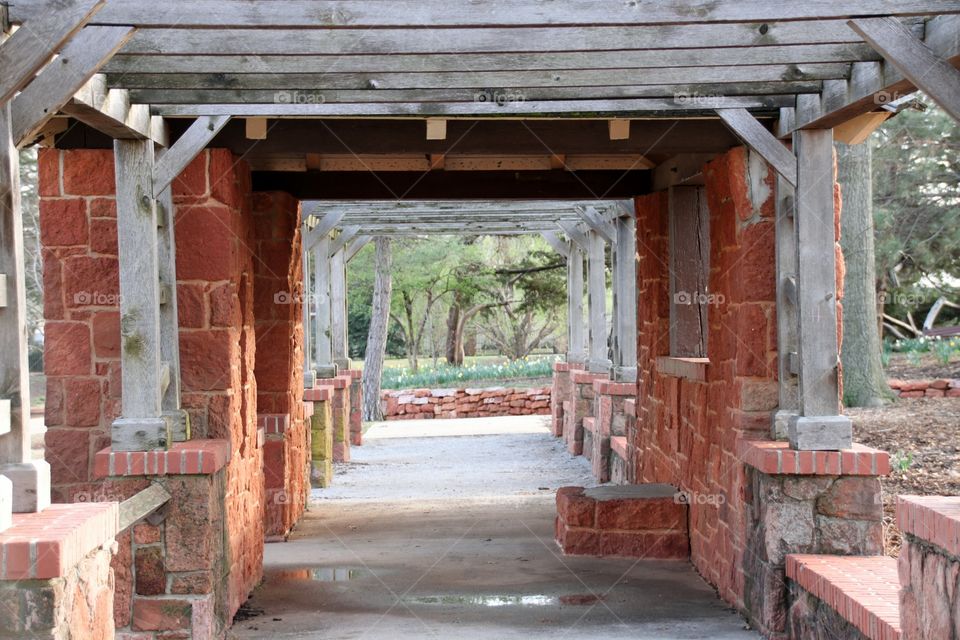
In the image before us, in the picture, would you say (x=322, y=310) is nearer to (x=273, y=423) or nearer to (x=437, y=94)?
(x=273, y=423)

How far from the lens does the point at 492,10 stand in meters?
4.29

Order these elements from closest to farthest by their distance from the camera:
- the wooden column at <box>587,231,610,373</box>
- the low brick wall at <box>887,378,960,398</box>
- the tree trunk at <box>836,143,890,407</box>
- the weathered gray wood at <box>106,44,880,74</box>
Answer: the weathered gray wood at <box>106,44,880,74</box>, the tree trunk at <box>836,143,890,407</box>, the wooden column at <box>587,231,610,373</box>, the low brick wall at <box>887,378,960,398</box>

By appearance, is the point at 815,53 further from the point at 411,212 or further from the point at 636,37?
the point at 411,212

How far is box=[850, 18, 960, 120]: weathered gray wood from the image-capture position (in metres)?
3.86

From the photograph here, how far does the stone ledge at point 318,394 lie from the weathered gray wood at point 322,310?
1.73 m

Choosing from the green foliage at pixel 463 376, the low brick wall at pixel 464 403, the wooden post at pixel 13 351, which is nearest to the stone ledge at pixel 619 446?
the wooden post at pixel 13 351

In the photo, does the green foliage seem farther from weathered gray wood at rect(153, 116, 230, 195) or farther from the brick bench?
weathered gray wood at rect(153, 116, 230, 195)

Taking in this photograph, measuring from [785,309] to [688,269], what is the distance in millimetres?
2452

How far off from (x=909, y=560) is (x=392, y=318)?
92.2 ft

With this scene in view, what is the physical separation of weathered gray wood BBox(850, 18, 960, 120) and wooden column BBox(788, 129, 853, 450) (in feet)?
4.67

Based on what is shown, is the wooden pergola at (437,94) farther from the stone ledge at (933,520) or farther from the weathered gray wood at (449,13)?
the stone ledge at (933,520)

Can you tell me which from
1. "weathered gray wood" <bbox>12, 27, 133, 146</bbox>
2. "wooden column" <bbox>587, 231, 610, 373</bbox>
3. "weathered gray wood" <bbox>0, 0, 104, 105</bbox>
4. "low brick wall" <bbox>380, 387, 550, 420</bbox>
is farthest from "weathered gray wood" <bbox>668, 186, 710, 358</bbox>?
"low brick wall" <bbox>380, 387, 550, 420</bbox>

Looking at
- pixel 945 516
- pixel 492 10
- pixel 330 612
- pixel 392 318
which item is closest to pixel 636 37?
pixel 492 10

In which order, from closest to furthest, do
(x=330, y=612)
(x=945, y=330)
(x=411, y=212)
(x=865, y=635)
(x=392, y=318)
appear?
1. (x=865, y=635)
2. (x=330, y=612)
3. (x=411, y=212)
4. (x=945, y=330)
5. (x=392, y=318)
